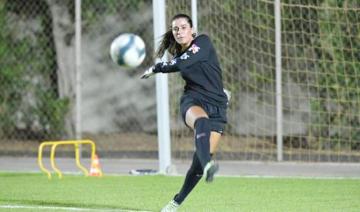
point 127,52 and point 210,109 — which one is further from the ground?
point 127,52

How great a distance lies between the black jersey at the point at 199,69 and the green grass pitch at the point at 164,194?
119 centimetres

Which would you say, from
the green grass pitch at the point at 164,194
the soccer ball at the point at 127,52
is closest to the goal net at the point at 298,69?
the green grass pitch at the point at 164,194

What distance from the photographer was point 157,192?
39.7 feet

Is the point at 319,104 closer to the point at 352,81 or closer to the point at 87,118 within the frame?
the point at 352,81

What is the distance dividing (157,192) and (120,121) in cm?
794

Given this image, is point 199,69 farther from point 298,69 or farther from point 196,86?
point 298,69

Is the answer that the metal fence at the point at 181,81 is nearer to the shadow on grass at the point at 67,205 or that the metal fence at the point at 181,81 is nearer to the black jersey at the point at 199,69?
the shadow on grass at the point at 67,205

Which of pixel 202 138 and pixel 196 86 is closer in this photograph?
pixel 202 138

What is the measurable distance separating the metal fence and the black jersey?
5139 millimetres

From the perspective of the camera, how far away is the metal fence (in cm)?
1639

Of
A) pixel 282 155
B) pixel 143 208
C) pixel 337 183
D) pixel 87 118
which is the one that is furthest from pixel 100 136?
pixel 143 208

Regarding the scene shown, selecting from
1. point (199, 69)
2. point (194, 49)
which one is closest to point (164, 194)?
point (199, 69)

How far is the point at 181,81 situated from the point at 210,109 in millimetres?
6440

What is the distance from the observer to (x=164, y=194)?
11875 millimetres
